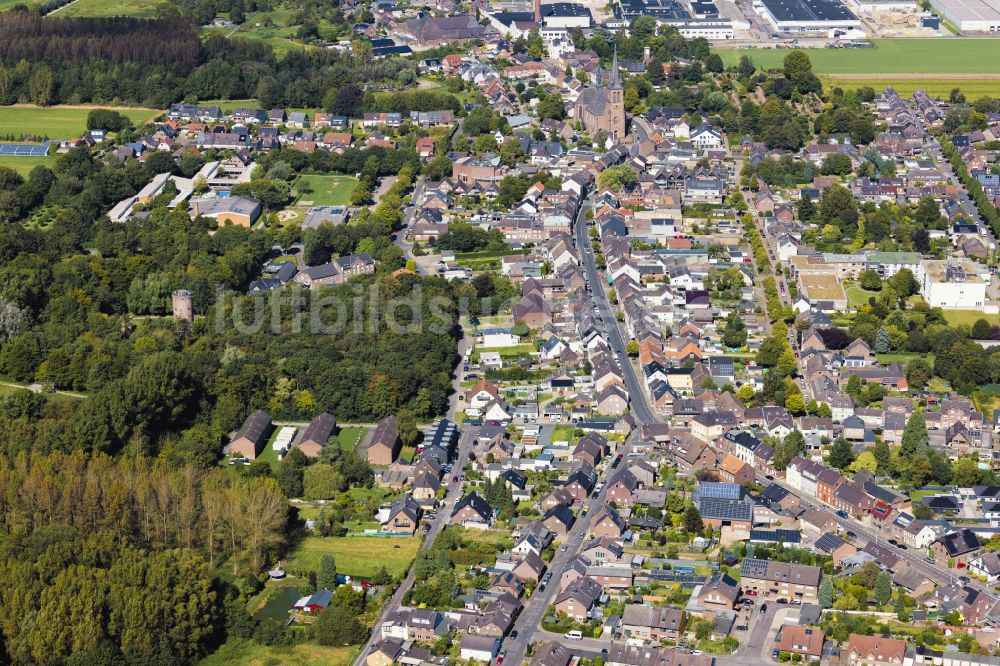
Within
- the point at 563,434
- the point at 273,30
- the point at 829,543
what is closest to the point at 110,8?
the point at 273,30

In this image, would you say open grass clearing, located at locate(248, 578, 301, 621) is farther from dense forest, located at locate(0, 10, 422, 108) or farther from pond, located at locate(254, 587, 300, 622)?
dense forest, located at locate(0, 10, 422, 108)

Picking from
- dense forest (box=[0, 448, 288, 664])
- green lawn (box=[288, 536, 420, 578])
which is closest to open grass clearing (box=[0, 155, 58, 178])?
dense forest (box=[0, 448, 288, 664])

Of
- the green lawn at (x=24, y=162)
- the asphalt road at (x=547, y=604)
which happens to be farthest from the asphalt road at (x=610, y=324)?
the green lawn at (x=24, y=162)

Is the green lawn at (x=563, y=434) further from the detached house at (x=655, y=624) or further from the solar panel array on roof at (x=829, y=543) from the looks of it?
the detached house at (x=655, y=624)

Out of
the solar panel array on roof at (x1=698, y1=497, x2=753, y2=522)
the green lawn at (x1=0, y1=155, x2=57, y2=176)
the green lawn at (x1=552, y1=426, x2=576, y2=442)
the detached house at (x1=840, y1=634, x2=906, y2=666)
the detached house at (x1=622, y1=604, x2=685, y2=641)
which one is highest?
the detached house at (x1=840, y1=634, x2=906, y2=666)

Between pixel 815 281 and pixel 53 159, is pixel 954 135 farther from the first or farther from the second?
pixel 53 159

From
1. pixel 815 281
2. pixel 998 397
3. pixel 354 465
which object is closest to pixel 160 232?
pixel 354 465
